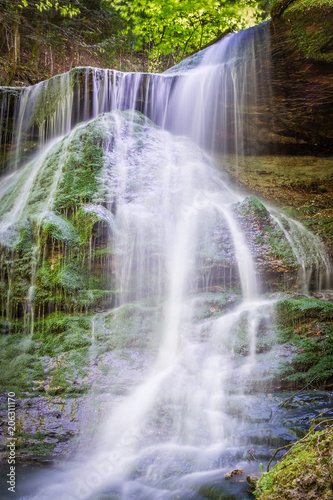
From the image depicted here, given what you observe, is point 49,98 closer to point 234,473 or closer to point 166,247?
point 166,247

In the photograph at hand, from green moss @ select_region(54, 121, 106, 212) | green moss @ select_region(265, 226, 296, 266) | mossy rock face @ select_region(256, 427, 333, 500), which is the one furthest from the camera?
green moss @ select_region(54, 121, 106, 212)

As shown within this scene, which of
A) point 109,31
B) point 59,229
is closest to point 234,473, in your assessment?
point 59,229

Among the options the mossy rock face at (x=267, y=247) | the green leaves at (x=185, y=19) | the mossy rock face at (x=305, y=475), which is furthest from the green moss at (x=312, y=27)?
the mossy rock face at (x=305, y=475)

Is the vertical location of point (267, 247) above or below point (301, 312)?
above

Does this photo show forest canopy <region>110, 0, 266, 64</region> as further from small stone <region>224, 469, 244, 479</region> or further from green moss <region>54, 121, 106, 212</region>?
small stone <region>224, 469, 244, 479</region>

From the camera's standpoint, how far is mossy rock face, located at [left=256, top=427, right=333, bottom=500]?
190cm

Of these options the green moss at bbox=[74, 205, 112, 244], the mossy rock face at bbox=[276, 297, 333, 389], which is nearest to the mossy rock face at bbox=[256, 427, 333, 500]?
the mossy rock face at bbox=[276, 297, 333, 389]

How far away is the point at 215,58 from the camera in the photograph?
9562 mm

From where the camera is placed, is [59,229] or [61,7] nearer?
[59,229]

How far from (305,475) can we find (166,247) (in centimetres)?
466

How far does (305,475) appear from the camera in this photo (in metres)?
1.98

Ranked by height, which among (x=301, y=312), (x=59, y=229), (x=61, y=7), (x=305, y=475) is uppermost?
(x=61, y=7)

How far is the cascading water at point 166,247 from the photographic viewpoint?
3.57 meters

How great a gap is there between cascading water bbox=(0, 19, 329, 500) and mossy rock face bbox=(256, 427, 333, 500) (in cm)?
97
